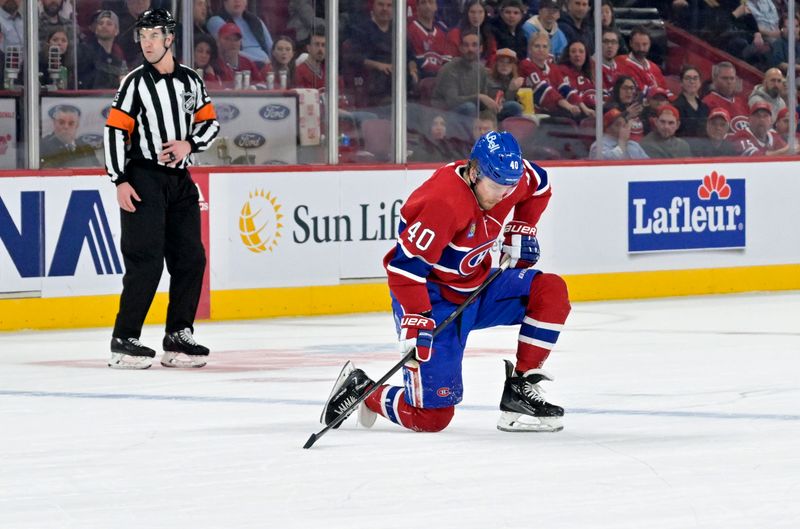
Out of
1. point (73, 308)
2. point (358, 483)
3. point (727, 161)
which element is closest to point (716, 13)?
point (727, 161)

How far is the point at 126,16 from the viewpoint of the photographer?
9.30 metres

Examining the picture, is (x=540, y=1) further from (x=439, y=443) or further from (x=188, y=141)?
(x=439, y=443)

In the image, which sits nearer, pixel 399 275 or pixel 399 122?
pixel 399 275

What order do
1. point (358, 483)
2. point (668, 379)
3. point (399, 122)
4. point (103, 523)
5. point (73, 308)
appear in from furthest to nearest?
point (399, 122)
point (73, 308)
point (668, 379)
point (358, 483)
point (103, 523)

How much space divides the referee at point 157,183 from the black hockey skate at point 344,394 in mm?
2021

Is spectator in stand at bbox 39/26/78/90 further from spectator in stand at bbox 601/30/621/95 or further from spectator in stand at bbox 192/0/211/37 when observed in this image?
spectator in stand at bbox 601/30/621/95

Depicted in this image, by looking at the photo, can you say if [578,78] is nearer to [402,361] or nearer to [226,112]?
[226,112]

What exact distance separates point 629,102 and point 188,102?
4.33m

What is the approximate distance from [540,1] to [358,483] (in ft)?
21.8

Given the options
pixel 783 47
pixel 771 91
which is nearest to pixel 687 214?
pixel 771 91

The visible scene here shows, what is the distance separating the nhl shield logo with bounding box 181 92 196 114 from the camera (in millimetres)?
7559

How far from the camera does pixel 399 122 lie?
10.4 meters

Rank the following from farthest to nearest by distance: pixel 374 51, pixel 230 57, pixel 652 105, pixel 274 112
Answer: pixel 652 105 → pixel 374 51 → pixel 274 112 → pixel 230 57

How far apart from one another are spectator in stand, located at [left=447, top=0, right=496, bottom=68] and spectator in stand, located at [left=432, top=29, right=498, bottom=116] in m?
0.03
